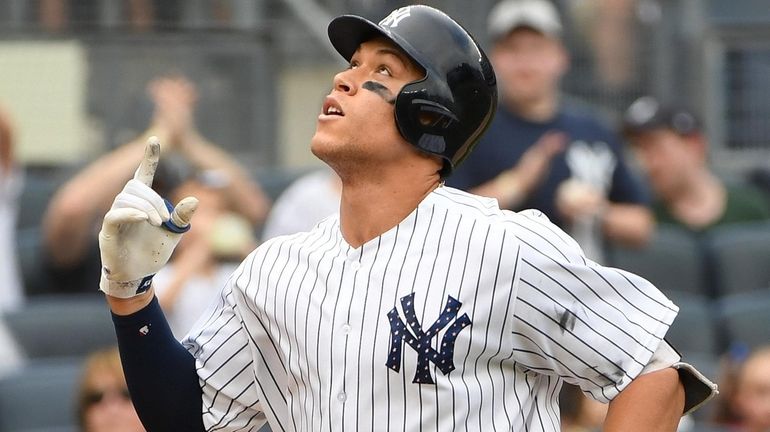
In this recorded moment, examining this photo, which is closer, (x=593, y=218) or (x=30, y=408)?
(x=30, y=408)

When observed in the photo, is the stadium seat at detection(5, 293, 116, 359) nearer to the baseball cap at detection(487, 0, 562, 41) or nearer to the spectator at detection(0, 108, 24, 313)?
the spectator at detection(0, 108, 24, 313)

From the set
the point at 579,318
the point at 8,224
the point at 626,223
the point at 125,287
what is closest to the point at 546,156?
the point at 626,223

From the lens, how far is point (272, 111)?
642 cm

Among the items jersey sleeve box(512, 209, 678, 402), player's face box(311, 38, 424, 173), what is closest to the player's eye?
player's face box(311, 38, 424, 173)

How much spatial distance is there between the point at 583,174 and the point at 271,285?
117 inches

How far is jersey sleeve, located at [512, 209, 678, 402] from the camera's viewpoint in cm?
266

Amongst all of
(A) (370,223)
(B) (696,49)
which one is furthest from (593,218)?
(A) (370,223)

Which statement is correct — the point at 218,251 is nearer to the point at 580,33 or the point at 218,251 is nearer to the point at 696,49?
the point at 580,33

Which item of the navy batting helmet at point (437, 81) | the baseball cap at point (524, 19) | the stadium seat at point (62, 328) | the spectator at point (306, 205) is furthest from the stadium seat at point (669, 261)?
the navy batting helmet at point (437, 81)

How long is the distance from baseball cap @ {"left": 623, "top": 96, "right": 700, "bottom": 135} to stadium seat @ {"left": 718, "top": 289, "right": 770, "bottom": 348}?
81 centimetres

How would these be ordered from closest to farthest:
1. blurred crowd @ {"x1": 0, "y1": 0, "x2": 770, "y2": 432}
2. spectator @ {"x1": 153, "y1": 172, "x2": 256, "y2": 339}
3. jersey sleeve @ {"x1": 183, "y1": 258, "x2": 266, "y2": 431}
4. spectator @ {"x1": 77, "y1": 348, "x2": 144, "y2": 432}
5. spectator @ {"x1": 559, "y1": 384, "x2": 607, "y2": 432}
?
jersey sleeve @ {"x1": 183, "y1": 258, "x2": 266, "y2": 431} → spectator @ {"x1": 77, "y1": 348, "x2": 144, "y2": 432} → spectator @ {"x1": 559, "y1": 384, "x2": 607, "y2": 432} → spectator @ {"x1": 153, "y1": 172, "x2": 256, "y2": 339} → blurred crowd @ {"x1": 0, "y1": 0, "x2": 770, "y2": 432}

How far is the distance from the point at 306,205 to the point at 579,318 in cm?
288

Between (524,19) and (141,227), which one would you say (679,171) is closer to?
(524,19)

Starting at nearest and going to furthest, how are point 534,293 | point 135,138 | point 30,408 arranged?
point 534,293, point 30,408, point 135,138
